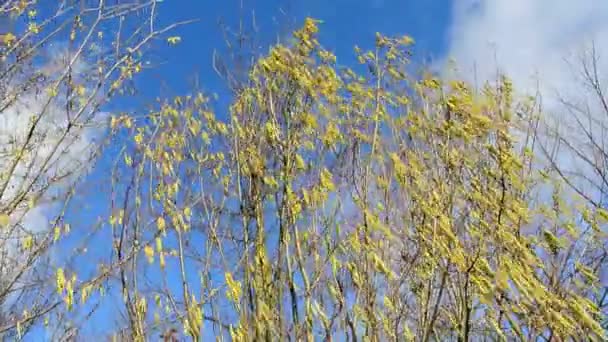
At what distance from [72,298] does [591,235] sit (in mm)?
3086

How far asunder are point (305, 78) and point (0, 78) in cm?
170

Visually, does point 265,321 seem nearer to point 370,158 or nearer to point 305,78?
point 370,158

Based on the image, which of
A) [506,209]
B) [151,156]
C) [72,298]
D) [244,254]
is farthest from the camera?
[151,156]

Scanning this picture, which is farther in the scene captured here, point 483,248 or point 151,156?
point 151,156

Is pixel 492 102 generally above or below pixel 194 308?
above

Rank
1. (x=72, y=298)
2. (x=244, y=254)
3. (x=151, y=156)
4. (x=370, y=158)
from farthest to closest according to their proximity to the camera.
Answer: (x=151, y=156) < (x=370, y=158) < (x=244, y=254) < (x=72, y=298)

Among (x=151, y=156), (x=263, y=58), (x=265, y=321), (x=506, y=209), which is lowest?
(x=265, y=321)

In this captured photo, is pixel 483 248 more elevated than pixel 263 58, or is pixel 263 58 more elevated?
pixel 263 58

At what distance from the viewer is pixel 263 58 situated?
14.2 ft

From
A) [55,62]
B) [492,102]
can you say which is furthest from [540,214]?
[55,62]

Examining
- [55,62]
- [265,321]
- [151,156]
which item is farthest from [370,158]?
[55,62]

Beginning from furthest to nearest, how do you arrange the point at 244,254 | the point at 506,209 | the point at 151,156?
the point at 151,156
the point at 244,254
the point at 506,209

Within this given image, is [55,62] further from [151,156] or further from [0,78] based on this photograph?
[151,156]

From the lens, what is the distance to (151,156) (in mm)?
4152
